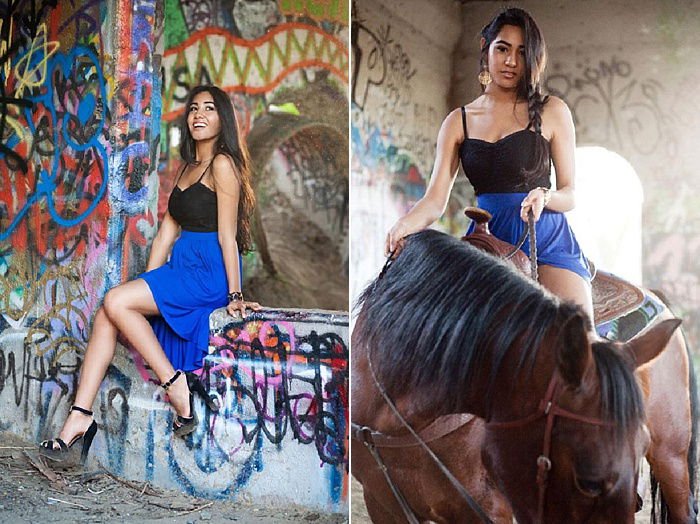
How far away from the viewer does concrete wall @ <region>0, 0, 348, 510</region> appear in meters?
4.33

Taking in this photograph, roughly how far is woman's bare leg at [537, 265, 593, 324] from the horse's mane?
0.17m

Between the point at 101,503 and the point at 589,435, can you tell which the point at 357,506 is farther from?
the point at 101,503

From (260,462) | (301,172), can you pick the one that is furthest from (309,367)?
(301,172)

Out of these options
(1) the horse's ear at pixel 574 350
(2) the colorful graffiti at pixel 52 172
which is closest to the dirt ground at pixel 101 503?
(2) the colorful graffiti at pixel 52 172

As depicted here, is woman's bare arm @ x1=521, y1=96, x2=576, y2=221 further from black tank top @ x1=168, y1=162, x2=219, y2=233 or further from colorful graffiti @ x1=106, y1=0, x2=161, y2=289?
colorful graffiti @ x1=106, y1=0, x2=161, y2=289

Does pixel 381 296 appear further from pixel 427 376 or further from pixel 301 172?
pixel 301 172

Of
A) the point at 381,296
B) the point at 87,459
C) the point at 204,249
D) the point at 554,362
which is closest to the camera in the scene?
the point at 554,362

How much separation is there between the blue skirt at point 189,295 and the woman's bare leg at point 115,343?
0.06 m

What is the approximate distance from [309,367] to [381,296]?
91 centimetres

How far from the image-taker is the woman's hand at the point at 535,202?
332 cm

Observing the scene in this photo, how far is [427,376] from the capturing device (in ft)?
10.8

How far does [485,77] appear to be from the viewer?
345 cm

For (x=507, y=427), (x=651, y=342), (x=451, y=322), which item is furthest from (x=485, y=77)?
(x=507, y=427)

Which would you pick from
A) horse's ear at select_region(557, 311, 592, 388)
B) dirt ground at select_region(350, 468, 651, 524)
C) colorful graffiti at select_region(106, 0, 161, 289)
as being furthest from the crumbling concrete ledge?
horse's ear at select_region(557, 311, 592, 388)
